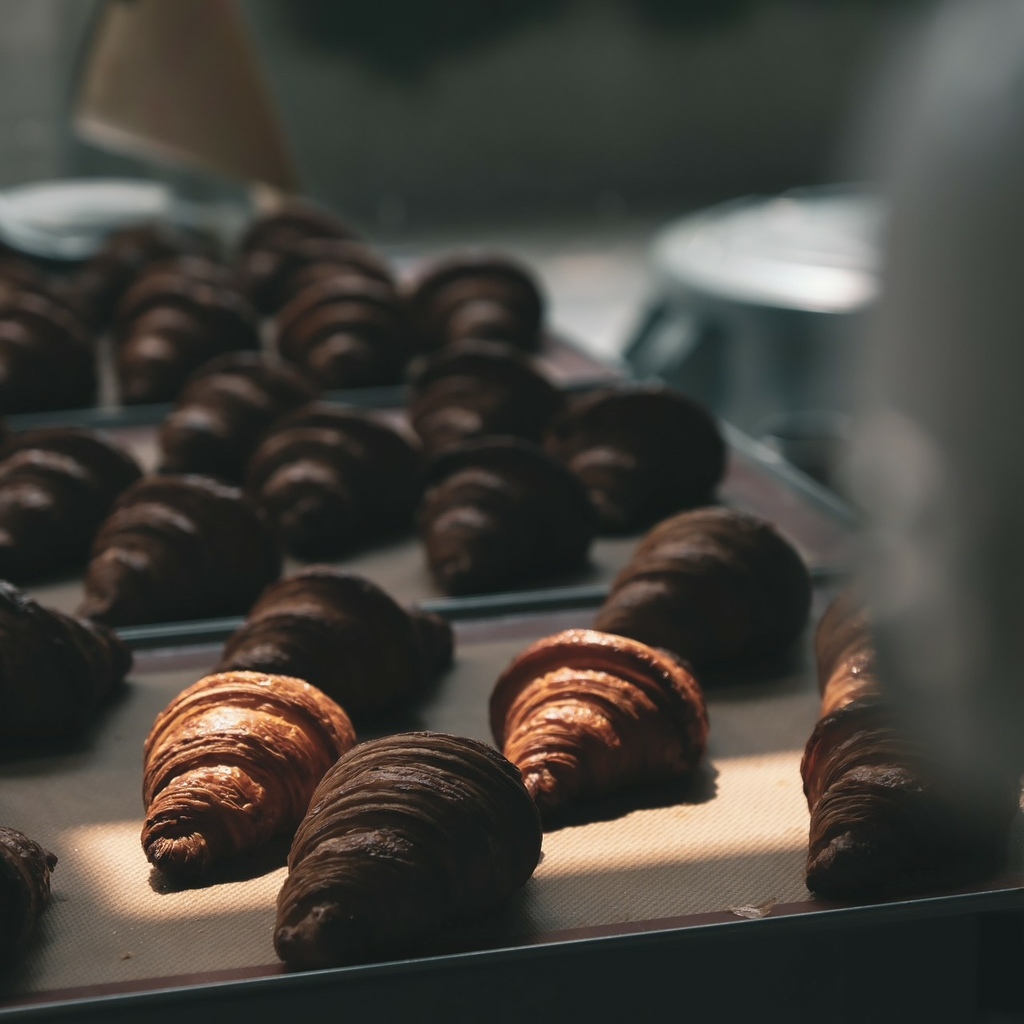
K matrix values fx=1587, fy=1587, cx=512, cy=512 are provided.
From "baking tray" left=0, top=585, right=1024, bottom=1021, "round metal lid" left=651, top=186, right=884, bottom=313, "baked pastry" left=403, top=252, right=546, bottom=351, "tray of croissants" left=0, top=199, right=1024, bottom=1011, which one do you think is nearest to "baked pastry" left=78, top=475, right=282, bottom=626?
"tray of croissants" left=0, top=199, right=1024, bottom=1011

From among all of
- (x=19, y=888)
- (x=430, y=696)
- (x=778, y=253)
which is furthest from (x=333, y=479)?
(x=778, y=253)

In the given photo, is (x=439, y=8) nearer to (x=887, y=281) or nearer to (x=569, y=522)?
(x=569, y=522)

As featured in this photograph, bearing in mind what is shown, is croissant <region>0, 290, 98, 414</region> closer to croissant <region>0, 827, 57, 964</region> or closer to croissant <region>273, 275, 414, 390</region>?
croissant <region>273, 275, 414, 390</region>

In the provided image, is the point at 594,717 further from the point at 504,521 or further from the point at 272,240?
the point at 272,240

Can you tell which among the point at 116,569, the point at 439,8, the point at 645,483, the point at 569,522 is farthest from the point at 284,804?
the point at 439,8

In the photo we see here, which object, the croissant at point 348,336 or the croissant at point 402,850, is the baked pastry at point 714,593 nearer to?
the croissant at point 402,850

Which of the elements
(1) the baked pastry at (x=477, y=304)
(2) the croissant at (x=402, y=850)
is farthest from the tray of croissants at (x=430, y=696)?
(1) the baked pastry at (x=477, y=304)
